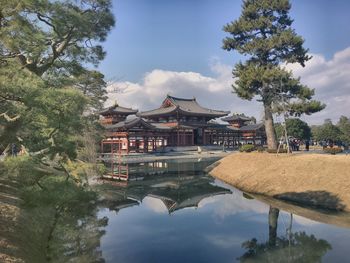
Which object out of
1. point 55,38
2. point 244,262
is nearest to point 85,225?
point 244,262

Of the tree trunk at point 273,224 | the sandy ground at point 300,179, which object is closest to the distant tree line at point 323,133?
the sandy ground at point 300,179

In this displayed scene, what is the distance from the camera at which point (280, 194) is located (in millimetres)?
19859

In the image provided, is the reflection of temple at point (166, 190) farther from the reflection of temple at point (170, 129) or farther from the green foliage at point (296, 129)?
the green foliage at point (296, 129)

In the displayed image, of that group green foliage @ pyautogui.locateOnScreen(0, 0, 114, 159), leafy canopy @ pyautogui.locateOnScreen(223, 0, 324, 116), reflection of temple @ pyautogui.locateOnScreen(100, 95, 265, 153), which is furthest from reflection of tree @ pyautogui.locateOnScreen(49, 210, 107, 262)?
reflection of temple @ pyautogui.locateOnScreen(100, 95, 265, 153)

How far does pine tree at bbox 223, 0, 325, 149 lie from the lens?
31688mm

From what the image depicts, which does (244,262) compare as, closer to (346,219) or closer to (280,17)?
(346,219)

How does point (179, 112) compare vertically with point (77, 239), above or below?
above

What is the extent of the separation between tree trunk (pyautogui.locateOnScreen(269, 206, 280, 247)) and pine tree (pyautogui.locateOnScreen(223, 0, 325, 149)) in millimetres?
17396

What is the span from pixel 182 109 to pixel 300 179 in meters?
45.4

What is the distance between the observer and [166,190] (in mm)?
23469

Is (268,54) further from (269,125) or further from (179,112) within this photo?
(179,112)

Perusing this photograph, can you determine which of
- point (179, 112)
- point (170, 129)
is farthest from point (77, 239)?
point (179, 112)

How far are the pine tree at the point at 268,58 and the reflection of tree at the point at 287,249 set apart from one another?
2125cm

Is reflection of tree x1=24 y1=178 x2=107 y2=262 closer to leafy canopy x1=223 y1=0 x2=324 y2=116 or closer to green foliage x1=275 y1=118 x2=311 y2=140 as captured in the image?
leafy canopy x1=223 y1=0 x2=324 y2=116
